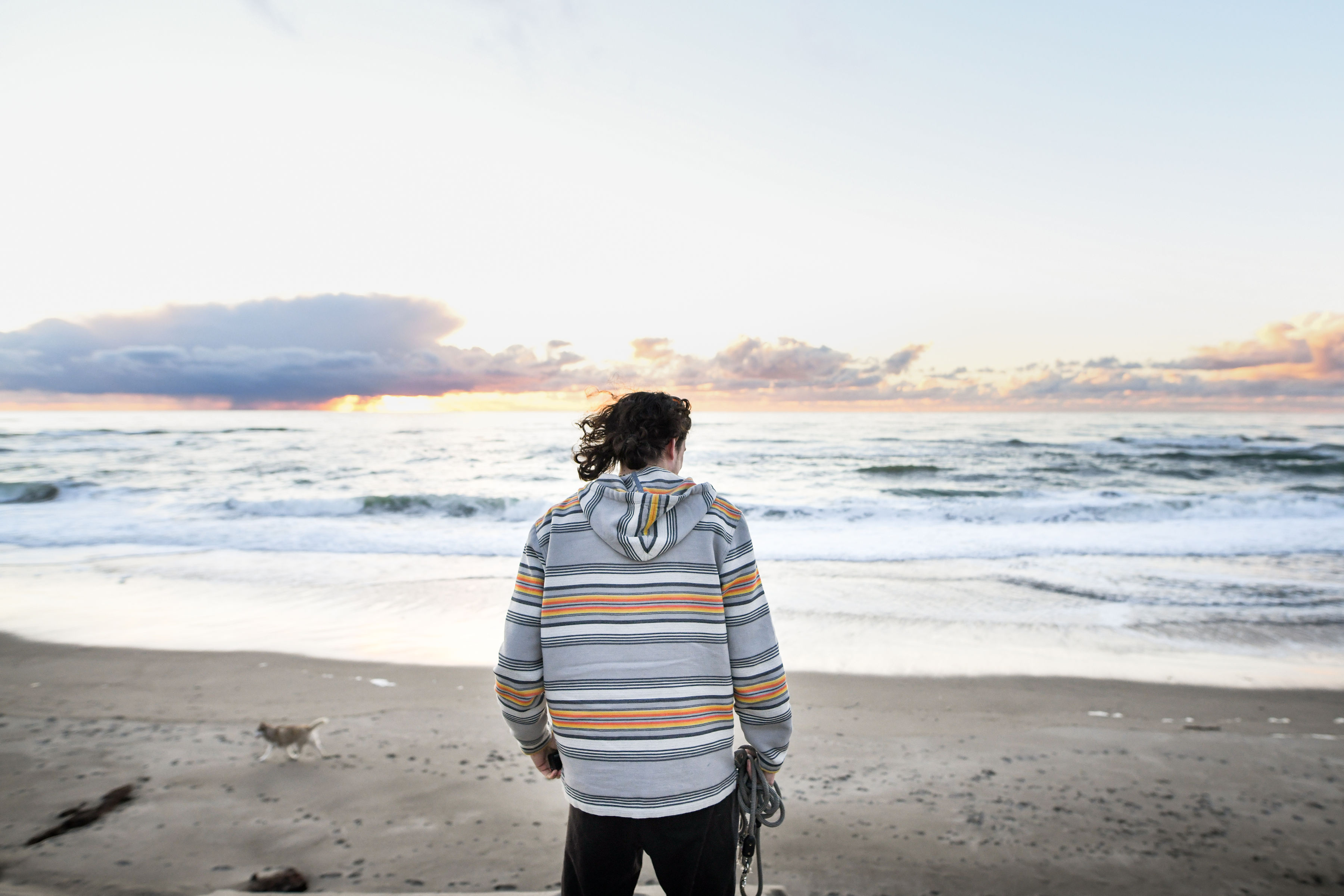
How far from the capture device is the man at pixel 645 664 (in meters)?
1.44

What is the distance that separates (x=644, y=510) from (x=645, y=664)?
0.33m

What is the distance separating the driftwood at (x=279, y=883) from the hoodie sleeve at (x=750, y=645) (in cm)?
217

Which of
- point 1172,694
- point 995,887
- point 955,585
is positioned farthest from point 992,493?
point 995,887

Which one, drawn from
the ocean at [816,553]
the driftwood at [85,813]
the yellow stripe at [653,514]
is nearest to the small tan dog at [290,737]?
the driftwood at [85,813]

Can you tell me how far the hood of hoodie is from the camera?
1403mm

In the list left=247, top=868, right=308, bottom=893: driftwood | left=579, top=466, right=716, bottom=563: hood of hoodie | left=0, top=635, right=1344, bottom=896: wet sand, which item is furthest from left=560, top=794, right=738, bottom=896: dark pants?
left=247, top=868, right=308, bottom=893: driftwood

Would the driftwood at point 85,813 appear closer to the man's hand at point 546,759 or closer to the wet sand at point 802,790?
the wet sand at point 802,790

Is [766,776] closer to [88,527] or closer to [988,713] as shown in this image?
[988,713]

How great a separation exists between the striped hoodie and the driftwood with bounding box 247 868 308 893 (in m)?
1.87

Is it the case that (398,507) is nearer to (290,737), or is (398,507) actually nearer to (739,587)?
(290,737)

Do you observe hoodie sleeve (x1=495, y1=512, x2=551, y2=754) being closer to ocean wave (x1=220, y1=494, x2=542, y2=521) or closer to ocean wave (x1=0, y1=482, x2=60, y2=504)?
ocean wave (x1=220, y1=494, x2=542, y2=521)

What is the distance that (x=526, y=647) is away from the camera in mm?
1565

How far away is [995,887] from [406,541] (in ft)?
38.7

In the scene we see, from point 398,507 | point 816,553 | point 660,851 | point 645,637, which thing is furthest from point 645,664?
point 398,507
